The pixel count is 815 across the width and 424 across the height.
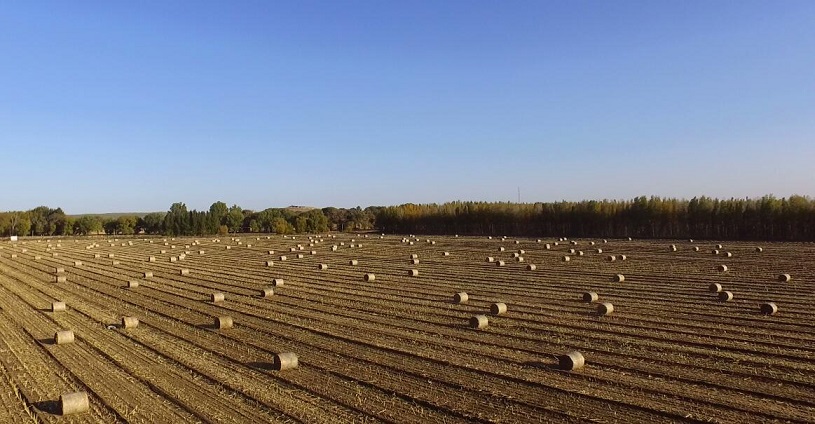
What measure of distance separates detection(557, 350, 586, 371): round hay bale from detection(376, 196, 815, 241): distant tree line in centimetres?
5130

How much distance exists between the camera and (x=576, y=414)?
798cm

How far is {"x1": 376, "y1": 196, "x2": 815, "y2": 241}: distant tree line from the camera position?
180ft

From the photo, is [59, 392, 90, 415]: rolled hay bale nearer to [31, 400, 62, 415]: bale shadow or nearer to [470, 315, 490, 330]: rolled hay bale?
[31, 400, 62, 415]: bale shadow

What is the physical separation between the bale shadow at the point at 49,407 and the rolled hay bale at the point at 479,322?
814 centimetres

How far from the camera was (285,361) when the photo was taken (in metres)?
10.4

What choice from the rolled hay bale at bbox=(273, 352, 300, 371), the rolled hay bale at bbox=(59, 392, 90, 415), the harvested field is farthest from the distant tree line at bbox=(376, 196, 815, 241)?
the rolled hay bale at bbox=(59, 392, 90, 415)

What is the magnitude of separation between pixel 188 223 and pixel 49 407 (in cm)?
8715

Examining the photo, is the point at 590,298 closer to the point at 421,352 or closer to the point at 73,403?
the point at 421,352

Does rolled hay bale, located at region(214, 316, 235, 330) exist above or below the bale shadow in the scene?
above

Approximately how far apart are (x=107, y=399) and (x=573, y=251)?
28.9m

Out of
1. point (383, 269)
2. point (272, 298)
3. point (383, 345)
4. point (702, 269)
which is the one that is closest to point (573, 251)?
point (702, 269)

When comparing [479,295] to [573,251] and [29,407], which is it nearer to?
[29,407]

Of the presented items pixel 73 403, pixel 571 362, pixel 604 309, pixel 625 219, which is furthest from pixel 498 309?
pixel 625 219

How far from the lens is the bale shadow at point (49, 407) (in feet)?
27.9
